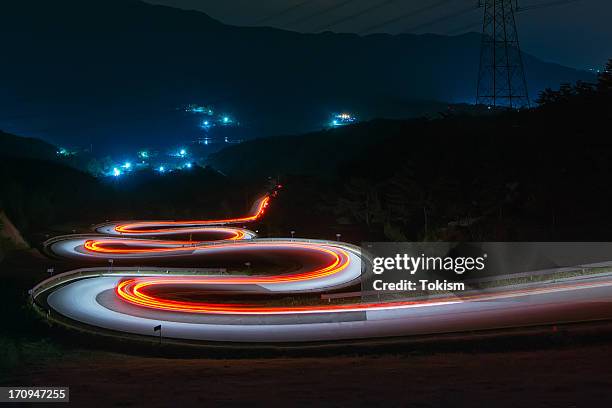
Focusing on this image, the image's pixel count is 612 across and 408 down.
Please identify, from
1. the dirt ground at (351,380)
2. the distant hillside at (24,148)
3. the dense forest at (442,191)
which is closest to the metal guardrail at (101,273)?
the dirt ground at (351,380)

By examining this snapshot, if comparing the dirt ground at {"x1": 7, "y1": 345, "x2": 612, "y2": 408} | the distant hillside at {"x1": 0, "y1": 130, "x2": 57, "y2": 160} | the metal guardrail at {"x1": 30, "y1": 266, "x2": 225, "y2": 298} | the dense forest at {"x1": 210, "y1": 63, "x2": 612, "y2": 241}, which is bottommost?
the dirt ground at {"x1": 7, "y1": 345, "x2": 612, "y2": 408}

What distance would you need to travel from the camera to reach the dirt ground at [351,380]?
11.5 m

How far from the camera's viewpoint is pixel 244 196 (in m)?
83.7

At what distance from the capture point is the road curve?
19.7 metres

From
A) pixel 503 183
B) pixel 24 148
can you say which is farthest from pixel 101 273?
pixel 24 148

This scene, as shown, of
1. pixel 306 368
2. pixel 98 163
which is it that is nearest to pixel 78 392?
pixel 306 368

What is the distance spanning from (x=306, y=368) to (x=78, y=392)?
5631 mm

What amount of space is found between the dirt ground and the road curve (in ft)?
10.0

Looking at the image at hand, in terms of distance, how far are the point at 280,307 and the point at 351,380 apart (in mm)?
9871

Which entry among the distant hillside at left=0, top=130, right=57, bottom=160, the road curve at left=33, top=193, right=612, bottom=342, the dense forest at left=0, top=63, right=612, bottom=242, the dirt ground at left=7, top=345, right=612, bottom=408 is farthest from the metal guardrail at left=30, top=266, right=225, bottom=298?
Answer: the distant hillside at left=0, top=130, right=57, bottom=160

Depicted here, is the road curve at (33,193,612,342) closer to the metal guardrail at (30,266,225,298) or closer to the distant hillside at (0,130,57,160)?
the metal guardrail at (30,266,225,298)

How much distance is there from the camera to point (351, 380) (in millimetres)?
13445

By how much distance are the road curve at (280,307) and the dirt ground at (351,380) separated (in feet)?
10.0

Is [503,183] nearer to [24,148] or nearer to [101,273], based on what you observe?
[101,273]
